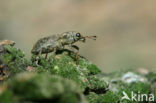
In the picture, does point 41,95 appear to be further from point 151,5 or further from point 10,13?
point 10,13

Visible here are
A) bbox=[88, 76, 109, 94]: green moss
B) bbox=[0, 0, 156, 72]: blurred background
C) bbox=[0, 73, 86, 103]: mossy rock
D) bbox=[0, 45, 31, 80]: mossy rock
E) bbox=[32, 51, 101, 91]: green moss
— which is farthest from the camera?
bbox=[0, 0, 156, 72]: blurred background

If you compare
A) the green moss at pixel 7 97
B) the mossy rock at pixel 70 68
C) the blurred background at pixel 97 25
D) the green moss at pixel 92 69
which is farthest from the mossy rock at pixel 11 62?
the blurred background at pixel 97 25

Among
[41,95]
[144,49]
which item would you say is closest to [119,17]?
[144,49]

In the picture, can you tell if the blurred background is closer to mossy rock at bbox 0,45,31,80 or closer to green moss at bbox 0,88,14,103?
mossy rock at bbox 0,45,31,80

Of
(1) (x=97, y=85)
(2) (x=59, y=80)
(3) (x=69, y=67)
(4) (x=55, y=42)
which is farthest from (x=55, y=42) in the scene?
(2) (x=59, y=80)

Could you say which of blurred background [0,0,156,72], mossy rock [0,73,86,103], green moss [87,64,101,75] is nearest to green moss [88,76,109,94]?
green moss [87,64,101,75]

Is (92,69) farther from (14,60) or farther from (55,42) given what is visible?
(14,60)

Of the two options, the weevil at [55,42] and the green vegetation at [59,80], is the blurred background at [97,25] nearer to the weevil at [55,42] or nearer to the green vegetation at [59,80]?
the green vegetation at [59,80]
